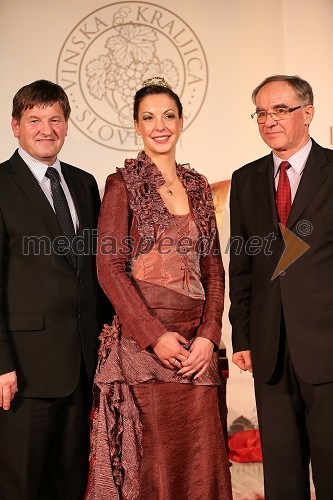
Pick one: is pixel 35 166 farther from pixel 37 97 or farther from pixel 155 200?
pixel 155 200

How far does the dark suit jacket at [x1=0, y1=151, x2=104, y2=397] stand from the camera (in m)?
2.55

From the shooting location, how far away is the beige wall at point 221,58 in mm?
4453

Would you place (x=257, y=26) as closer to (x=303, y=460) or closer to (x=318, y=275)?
(x=318, y=275)

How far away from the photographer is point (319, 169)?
2590 mm

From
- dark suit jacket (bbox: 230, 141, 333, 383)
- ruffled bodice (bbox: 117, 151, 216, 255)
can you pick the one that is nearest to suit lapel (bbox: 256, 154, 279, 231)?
dark suit jacket (bbox: 230, 141, 333, 383)

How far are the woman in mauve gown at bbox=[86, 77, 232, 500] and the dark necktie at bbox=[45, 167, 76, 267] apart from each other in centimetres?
13

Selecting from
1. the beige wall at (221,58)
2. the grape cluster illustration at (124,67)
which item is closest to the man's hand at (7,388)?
the beige wall at (221,58)

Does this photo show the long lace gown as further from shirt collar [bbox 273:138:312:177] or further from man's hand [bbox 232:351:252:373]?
shirt collar [bbox 273:138:312:177]

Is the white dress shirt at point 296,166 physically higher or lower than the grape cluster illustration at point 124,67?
lower

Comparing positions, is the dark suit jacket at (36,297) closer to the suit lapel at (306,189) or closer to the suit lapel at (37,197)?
the suit lapel at (37,197)

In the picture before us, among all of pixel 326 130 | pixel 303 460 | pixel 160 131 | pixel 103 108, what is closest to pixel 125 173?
pixel 160 131

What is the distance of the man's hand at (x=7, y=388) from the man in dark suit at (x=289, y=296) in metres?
0.89

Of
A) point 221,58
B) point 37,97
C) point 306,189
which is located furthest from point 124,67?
point 306,189

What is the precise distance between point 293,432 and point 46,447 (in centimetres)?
92
